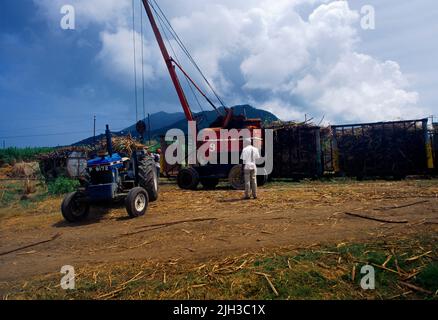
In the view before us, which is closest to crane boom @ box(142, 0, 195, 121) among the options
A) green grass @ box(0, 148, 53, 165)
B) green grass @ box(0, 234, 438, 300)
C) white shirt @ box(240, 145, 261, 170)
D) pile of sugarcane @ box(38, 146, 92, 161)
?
pile of sugarcane @ box(38, 146, 92, 161)

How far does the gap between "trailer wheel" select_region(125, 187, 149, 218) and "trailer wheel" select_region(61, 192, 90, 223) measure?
4.87 feet

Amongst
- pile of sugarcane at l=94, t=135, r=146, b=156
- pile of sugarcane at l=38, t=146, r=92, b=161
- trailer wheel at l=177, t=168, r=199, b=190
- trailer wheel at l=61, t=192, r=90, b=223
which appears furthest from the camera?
pile of sugarcane at l=38, t=146, r=92, b=161

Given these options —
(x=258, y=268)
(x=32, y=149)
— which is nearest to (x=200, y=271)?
(x=258, y=268)

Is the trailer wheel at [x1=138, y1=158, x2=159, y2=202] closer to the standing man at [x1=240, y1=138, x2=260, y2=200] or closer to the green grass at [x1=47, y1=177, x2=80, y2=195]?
the standing man at [x1=240, y1=138, x2=260, y2=200]

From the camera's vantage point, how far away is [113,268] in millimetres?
5336

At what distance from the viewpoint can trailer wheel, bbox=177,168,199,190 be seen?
15.0 meters

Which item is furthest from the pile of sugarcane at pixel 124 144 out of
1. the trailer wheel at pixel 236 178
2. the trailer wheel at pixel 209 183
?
the trailer wheel at pixel 236 178

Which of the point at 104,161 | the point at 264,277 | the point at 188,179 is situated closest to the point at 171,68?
the point at 188,179

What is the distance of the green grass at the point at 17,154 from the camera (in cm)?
3991

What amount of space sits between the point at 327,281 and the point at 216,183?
1143cm

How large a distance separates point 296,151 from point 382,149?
4.24 metres

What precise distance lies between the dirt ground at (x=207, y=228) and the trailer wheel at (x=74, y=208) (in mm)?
270

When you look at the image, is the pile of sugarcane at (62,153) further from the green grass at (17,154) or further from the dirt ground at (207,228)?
the green grass at (17,154)
